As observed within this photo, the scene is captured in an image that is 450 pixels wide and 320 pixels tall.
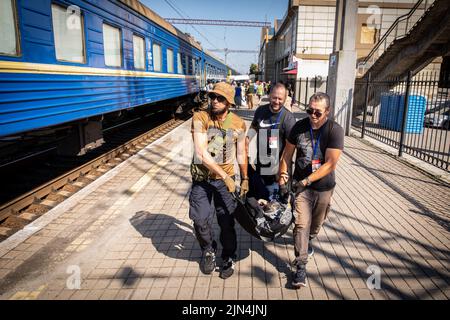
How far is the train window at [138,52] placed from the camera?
8844 mm

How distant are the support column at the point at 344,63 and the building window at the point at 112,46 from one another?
25.0 ft

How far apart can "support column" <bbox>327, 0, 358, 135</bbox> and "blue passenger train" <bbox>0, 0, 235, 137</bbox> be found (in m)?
6.29

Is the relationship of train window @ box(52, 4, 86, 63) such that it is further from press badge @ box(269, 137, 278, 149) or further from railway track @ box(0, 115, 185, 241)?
press badge @ box(269, 137, 278, 149)

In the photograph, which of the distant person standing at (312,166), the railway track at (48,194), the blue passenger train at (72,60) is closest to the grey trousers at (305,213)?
the distant person standing at (312,166)

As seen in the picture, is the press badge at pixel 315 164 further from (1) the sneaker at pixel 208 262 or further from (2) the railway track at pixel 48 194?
(2) the railway track at pixel 48 194

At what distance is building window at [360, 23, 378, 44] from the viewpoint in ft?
89.2

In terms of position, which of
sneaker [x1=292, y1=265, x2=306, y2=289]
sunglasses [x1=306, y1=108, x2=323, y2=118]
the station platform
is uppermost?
sunglasses [x1=306, y1=108, x2=323, y2=118]

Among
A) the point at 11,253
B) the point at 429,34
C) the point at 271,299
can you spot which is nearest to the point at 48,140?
the point at 11,253

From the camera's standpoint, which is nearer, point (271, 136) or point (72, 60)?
point (271, 136)

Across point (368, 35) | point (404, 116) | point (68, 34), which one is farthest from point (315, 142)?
point (368, 35)

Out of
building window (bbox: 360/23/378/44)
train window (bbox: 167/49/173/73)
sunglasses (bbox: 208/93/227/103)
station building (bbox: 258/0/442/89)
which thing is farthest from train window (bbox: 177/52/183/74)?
building window (bbox: 360/23/378/44)

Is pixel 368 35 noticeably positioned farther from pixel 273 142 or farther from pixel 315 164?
pixel 315 164

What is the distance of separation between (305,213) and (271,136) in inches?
44.4

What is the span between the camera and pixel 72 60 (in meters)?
5.89
